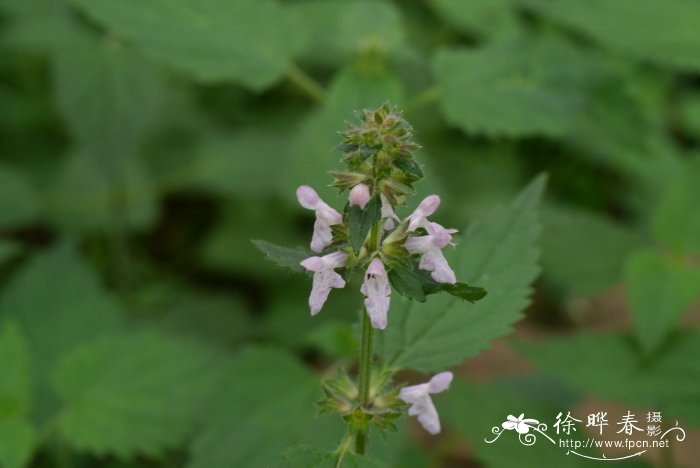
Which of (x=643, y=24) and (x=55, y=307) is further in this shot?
(x=643, y=24)

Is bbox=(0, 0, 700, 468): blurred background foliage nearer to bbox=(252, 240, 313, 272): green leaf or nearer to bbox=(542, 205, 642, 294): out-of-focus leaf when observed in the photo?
bbox=(542, 205, 642, 294): out-of-focus leaf

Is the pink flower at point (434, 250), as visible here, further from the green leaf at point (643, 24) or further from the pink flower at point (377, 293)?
the green leaf at point (643, 24)

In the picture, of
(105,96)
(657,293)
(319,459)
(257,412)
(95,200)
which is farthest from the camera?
(95,200)

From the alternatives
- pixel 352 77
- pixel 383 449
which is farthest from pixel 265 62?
pixel 383 449

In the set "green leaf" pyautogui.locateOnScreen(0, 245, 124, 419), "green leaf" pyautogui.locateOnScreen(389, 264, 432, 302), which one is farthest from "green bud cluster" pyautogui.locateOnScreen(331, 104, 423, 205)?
"green leaf" pyautogui.locateOnScreen(0, 245, 124, 419)

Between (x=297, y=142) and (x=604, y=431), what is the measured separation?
1.96 m

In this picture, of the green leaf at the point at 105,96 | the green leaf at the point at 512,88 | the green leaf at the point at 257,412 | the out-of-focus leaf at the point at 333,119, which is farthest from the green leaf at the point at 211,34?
the green leaf at the point at 257,412

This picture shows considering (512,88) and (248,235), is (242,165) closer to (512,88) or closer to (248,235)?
(248,235)

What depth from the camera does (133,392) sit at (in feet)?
10.3

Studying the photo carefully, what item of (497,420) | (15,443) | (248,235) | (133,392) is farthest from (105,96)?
(497,420)

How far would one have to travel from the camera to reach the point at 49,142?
5.24 m

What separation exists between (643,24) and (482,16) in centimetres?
85

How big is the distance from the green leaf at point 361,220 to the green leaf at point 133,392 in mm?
1620

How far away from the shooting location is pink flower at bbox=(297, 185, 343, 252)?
1784mm
